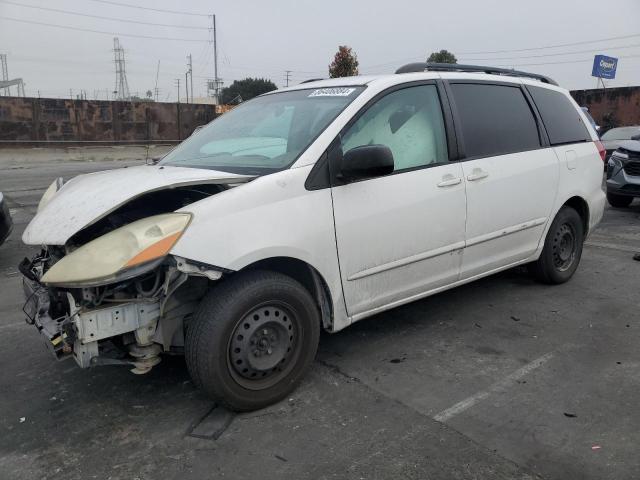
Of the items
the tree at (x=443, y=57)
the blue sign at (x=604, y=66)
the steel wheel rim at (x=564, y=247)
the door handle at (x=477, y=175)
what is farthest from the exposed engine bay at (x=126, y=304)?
the tree at (x=443, y=57)

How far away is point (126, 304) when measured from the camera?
8.98 ft

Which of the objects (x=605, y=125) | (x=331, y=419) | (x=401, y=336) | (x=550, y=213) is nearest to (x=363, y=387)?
(x=331, y=419)

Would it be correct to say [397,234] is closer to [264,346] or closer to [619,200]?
[264,346]

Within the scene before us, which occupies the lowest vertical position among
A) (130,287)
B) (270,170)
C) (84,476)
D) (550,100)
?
(84,476)

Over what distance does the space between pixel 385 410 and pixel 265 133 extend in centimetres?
192

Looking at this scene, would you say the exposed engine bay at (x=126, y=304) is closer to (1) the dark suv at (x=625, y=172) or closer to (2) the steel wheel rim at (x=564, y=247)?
(2) the steel wheel rim at (x=564, y=247)

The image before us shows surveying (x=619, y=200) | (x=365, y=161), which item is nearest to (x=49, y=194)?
(x=365, y=161)

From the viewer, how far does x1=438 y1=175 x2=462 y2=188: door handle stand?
12.2 ft

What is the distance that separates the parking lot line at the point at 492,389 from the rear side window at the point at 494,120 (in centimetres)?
149

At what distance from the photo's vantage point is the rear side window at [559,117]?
4.77 metres

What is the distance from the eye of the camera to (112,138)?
2870cm

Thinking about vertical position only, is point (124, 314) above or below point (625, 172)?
below

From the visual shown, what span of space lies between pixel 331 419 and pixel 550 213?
2838mm

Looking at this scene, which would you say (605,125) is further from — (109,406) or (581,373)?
(109,406)
